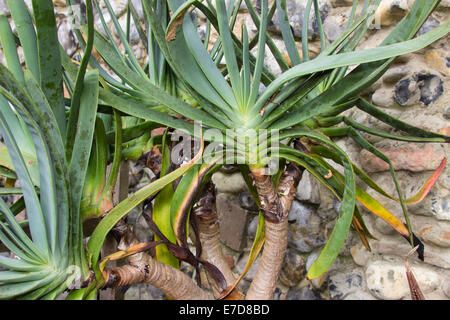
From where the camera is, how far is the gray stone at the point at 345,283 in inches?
38.1

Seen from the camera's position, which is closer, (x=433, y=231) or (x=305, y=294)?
(x=433, y=231)

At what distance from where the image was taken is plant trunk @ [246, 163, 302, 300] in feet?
2.18

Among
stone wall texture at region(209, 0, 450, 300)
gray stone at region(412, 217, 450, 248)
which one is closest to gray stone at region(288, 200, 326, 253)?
stone wall texture at region(209, 0, 450, 300)

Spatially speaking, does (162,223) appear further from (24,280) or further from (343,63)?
(343,63)

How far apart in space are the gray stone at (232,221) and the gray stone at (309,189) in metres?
0.21

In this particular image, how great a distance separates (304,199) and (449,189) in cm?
35

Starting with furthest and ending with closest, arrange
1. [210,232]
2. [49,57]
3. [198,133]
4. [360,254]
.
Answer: [360,254]
[210,232]
[198,133]
[49,57]

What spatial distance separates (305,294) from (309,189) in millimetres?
295

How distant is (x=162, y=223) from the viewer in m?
0.66

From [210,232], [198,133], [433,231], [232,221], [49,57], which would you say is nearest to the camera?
[49,57]

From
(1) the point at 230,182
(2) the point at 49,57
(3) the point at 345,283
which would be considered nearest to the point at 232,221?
(1) the point at 230,182

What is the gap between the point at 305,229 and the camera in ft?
3.45

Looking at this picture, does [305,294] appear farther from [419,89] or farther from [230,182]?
[419,89]

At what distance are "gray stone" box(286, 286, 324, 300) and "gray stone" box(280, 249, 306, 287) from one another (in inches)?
0.8
